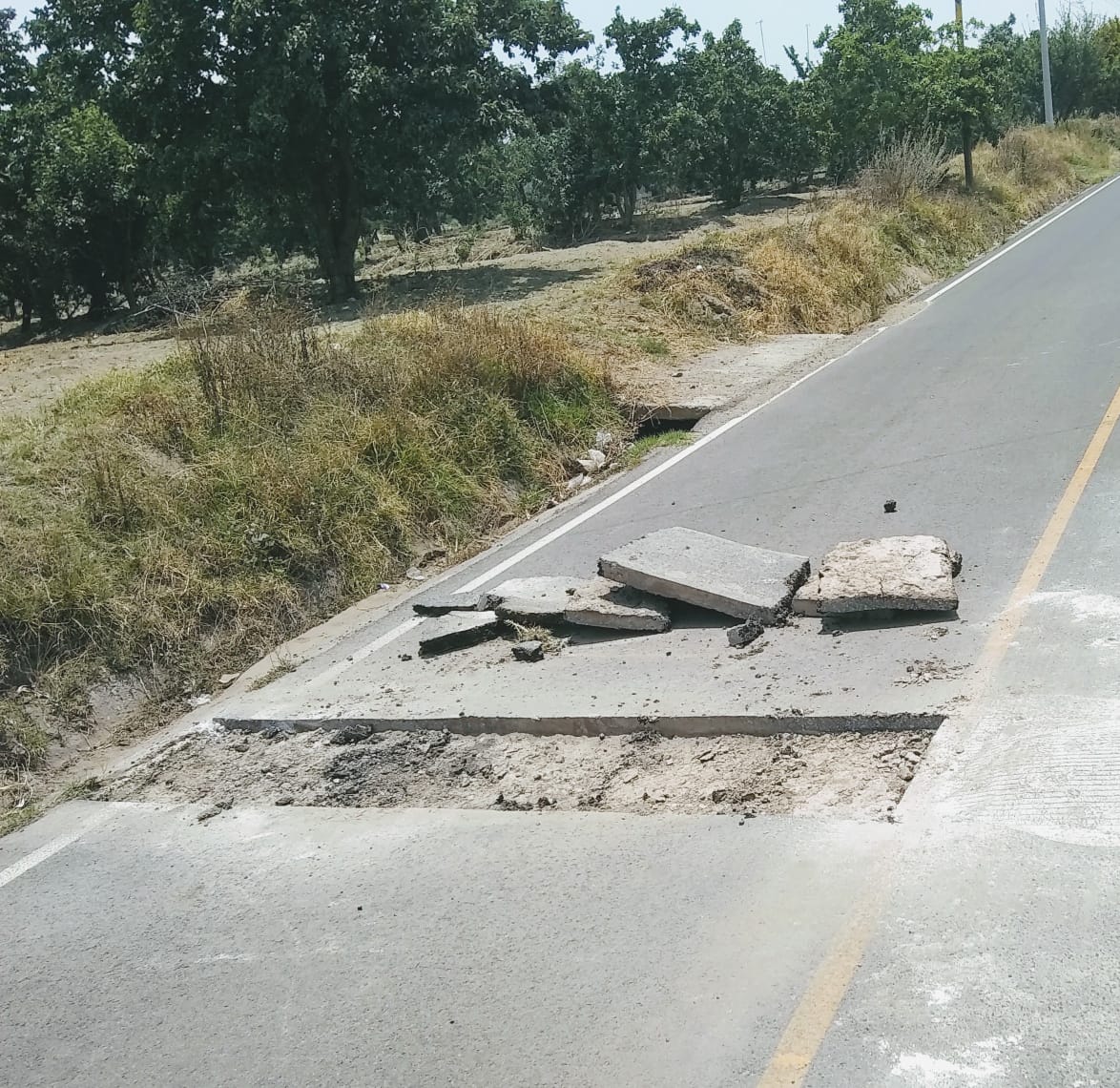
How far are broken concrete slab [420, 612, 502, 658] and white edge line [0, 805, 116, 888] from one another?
2.06 m

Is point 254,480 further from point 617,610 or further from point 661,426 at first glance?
point 661,426

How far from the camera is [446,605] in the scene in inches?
308

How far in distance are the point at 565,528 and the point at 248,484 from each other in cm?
259

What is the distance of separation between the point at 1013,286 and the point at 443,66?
10307 mm

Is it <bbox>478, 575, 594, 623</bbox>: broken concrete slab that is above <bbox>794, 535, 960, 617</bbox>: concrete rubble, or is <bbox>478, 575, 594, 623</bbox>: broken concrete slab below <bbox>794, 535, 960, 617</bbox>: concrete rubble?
below

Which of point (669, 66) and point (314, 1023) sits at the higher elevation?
point (669, 66)

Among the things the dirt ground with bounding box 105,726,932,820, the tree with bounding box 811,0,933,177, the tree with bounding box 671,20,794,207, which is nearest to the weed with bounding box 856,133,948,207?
the tree with bounding box 811,0,933,177

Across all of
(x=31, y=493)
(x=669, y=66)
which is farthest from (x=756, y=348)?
(x=669, y=66)

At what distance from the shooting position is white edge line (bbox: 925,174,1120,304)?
836 inches

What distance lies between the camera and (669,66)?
3228 centimetres

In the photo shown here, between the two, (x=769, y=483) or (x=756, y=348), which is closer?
(x=769, y=483)

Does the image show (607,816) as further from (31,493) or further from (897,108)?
(897,108)

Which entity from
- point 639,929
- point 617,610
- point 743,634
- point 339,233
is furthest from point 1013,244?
point 639,929

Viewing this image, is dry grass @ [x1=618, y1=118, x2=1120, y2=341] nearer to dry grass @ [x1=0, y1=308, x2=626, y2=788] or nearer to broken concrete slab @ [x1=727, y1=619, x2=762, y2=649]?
dry grass @ [x1=0, y1=308, x2=626, y2=788]
